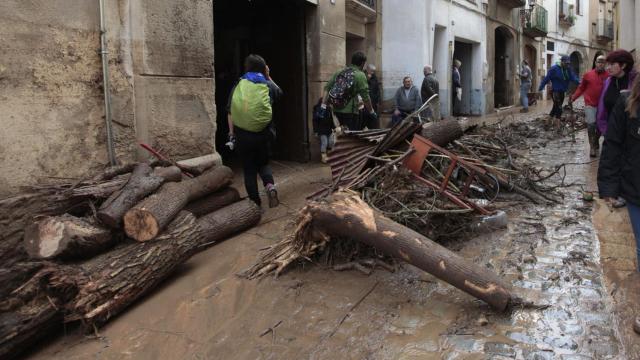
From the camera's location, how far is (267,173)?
18.2 feet

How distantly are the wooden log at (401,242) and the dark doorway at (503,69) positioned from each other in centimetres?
1981

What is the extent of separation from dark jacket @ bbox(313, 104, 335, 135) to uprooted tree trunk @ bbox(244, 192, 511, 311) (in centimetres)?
407

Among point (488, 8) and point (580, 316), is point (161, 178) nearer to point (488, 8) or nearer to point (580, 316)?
point (580, 316)

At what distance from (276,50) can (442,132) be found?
4.39 meters

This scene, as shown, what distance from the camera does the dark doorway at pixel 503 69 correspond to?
71.6ft

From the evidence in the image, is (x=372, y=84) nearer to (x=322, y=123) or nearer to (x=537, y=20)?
(x=322, y=123)

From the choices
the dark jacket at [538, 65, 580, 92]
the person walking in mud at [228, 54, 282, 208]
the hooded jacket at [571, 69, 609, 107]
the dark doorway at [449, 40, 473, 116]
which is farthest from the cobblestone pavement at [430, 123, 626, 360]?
the dark doorway at [449, 40, 473, 116]

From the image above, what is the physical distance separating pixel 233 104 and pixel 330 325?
9.16 feet

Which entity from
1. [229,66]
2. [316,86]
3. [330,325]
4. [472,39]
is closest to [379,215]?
[330,325]

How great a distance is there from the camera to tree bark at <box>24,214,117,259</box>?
3.41 metres

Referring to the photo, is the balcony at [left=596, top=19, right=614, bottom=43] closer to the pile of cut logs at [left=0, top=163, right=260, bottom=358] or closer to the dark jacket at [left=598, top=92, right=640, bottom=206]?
the dark jacket at [left=598, top=92, right=640, bottom=206]

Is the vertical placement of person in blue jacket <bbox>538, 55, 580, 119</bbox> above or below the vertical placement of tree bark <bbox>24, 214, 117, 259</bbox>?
above

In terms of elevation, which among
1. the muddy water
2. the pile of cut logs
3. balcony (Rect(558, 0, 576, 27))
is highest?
balcony (Rect(558, 0, 576, 27))

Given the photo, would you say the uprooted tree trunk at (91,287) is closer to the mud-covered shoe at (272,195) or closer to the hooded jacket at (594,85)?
the mud-covered shoe at (272,195)
